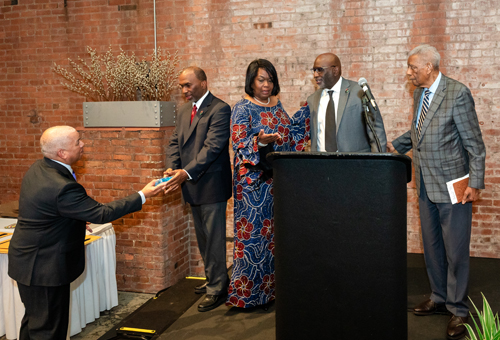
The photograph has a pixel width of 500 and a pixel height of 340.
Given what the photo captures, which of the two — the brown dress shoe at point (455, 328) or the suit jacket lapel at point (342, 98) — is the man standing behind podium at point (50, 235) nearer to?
the suit jacket lapel at point (342, 98)

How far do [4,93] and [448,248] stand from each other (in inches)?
201

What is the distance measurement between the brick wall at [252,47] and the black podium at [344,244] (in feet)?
8.67

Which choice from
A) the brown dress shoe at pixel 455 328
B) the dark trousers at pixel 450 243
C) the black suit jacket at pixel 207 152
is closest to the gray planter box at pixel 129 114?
the black suit jacket at pixel 207 152

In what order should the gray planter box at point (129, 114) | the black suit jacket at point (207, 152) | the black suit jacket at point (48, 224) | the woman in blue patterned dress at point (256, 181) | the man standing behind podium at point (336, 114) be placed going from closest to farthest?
the black suit jacket at point (48, 224)
the man standing behind podium at point (336, 114)
the woman in blue patterned dress at point (256, 181)
the black suit jacket at point (207, 152)
the gray planter box at point (129, 114)

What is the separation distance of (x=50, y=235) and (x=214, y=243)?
134cm

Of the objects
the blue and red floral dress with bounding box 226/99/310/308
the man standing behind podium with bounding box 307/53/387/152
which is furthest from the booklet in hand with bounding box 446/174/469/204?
the blue and red floral dress with bounding box 226/99/310/308

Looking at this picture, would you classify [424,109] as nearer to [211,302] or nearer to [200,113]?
[200,113]

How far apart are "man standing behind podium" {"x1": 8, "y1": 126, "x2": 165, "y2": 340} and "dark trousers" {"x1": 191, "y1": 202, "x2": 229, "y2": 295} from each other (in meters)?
1.04

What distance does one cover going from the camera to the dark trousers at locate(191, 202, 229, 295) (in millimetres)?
3527

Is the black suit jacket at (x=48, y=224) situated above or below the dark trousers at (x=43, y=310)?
above

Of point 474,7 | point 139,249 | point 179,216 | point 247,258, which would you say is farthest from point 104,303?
point 474,7

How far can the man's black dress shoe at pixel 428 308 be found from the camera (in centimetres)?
314

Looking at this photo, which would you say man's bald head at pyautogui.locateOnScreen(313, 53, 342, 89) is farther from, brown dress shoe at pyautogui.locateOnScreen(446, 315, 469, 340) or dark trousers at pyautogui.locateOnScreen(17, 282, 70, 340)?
dark trousers at pyautogui.locateOnScreen(17, 282, 70, 340)

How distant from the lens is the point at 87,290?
11.7 ft
